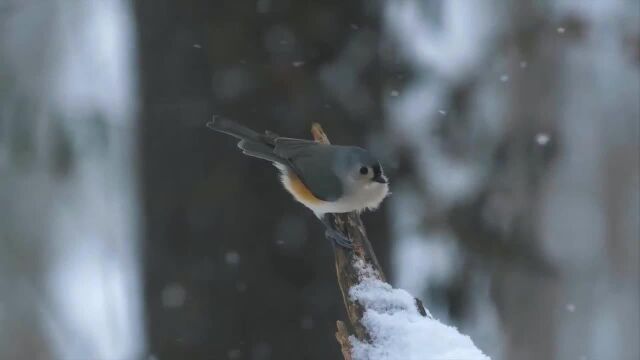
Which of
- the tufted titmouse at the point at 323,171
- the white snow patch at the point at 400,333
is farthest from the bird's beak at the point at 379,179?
the white snow patch at the point at 400,333

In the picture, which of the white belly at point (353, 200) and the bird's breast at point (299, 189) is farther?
the bird's breast at point (299, 189)

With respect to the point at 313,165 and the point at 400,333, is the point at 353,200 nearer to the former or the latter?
the point at 313,165

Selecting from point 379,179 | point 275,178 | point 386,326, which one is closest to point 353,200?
point 379,179

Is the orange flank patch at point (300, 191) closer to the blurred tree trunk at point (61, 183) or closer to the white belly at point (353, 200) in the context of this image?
the white belly at point (353, 200)

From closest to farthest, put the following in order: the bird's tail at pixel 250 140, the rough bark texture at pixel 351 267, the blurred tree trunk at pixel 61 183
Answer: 1. the rough bark texture at pixel 351 267
2. the bird's tail at pixel 250 140
3. the blurred tree trunk at pixel 61 183

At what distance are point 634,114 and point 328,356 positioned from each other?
3.37 m

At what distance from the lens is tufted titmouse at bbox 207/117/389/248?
2633mm

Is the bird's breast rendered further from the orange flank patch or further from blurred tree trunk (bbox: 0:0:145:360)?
blurred tree trunk (bbox: 0:0:145:360)

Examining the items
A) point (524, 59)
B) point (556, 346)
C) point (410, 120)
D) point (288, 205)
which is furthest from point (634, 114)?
point (288, 205)

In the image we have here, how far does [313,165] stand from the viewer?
272 cm

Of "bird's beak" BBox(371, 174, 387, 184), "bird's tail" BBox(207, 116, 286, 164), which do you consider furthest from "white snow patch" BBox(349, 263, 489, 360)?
"bird's tail" BBox(207, 116, 286, 164)

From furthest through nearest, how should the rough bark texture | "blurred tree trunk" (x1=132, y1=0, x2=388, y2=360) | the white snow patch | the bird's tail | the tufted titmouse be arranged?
"blurred tree trunk" (x1=132, y1=0, x2=388, y2=360), the bird's tail, the tufted titmouse, the rough bark texture, the white snow patch

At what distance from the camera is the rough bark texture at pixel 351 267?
1922 millimetres

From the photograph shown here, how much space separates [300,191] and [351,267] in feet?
2.12
